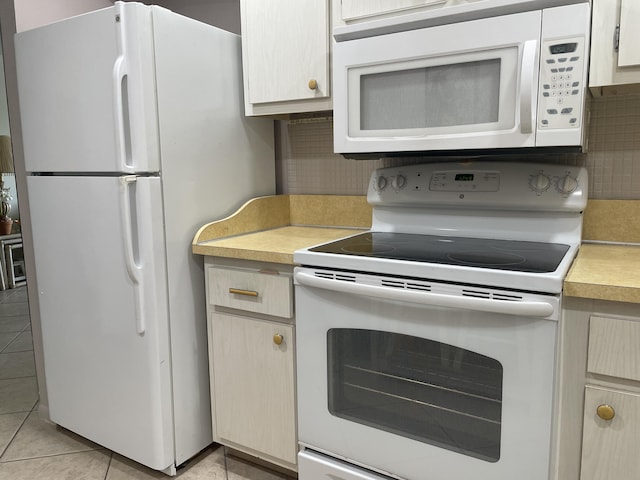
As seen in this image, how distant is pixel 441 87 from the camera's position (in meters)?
1.55

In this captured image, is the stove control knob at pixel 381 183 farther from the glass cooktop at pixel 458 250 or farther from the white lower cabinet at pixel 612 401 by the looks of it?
the white lower cabinet at pixel 612 401

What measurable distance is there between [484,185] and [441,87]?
1.23 feet

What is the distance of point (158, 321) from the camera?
1.77 meters

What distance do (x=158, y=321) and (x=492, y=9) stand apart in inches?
56.6

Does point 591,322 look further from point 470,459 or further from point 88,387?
point 88,387

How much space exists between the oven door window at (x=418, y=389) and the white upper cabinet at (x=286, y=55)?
884mm

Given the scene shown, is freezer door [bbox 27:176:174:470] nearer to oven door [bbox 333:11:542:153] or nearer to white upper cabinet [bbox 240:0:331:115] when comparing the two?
white upper cabinet [bbox 240:0:331:115]

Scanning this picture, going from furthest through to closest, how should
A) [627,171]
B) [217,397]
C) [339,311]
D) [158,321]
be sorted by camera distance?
[217,397] → [158,321] → [627,171] → [339,311]

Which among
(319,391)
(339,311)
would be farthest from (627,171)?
(319,391)

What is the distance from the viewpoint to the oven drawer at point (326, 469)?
1.55m

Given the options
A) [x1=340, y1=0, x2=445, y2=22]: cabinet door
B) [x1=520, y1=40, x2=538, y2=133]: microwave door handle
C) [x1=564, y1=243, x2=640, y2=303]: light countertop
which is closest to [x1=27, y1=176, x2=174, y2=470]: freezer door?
[x1=340, y1=0, x2=445, y2=22]: cabinet door

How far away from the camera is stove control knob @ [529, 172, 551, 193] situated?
5.30 feet

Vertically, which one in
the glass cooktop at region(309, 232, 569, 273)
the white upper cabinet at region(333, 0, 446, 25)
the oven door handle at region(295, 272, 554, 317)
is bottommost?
the oven door handle at region(295, 272, 554, 317)

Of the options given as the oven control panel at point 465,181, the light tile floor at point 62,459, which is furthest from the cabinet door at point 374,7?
the light tile floor at point 62,459
